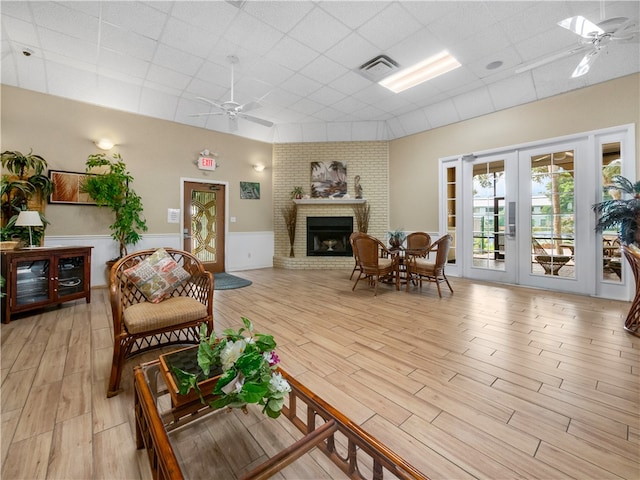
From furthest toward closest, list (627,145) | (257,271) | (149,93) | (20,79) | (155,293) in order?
(257,271) < (149,93) < (20,79) < (627,145) < (155,293)

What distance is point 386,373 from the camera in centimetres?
190

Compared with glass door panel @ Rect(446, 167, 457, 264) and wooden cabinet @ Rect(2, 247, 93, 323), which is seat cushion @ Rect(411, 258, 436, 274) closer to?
glass door panel @ Rect(446, 167, 457, 264)

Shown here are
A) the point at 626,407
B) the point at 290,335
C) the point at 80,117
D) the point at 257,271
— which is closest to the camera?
the point at 626,407

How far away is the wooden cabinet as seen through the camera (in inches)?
116

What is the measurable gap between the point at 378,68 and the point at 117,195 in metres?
4.71

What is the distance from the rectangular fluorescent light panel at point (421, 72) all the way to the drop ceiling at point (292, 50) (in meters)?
0.15

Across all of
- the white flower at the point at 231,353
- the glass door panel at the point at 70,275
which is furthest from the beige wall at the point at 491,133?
the glass door panel at the point at 70,275

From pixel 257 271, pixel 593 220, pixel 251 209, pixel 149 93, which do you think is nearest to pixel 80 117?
pixel 149 93

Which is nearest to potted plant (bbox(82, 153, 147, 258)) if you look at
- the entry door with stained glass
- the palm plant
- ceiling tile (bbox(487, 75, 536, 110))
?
the entry door with stained glass

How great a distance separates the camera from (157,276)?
214 cm

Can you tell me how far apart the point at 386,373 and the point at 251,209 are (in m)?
5.40

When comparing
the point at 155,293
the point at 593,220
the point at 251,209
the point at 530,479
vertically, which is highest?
the point at 251,209

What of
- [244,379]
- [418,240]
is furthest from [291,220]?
[244,379]

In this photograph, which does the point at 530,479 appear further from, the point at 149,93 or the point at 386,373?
the point at 149,93
